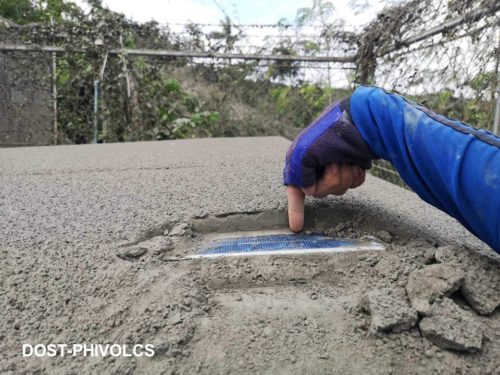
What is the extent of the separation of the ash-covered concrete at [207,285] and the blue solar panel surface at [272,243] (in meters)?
0.08

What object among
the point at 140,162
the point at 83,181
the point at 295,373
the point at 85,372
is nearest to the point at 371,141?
the point at 295,373

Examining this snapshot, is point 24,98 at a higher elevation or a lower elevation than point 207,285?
higher

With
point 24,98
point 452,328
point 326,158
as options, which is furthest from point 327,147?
point 24,98

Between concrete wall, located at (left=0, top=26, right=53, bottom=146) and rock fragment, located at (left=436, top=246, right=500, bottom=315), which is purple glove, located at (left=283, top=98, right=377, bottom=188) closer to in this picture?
rock fragment, located at (left=436, top=246, right=500, bottom=315)

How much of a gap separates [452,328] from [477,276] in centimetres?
21

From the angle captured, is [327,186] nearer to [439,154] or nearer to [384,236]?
[384,236]

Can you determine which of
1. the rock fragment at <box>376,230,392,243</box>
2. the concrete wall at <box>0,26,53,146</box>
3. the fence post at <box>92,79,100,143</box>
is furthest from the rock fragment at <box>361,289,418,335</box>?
the concrete wall at <box>0,26,53,146</box>

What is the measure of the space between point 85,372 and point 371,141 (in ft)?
2.82

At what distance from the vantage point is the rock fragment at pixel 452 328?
63 centimetres

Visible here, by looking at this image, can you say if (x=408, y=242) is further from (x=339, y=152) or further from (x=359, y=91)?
(x=359, y=91)

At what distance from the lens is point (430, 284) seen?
2.50ft

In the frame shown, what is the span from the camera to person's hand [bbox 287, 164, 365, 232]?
112cm

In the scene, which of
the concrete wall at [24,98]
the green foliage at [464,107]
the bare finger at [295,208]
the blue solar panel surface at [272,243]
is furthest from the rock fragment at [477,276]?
the concrete wall at [24,98]

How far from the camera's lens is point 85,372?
0.62 metres
